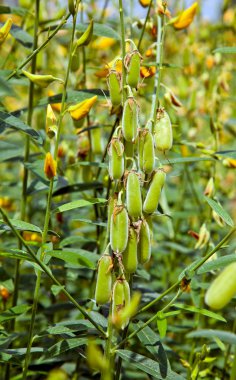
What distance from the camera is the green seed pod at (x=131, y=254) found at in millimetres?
968

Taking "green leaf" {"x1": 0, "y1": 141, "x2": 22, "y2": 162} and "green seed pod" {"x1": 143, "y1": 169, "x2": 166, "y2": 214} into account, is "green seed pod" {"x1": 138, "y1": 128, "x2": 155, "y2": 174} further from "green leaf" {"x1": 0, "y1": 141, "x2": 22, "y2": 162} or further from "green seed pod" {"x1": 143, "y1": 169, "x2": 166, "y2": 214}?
"green leaf" {"x1": 0, "y1": 141, "x2": 22, "y2": 162}

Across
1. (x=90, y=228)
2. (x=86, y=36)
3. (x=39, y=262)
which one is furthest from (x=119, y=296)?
(x=90, y=228)

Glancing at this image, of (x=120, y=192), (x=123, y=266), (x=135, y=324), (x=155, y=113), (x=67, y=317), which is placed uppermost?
(x=155, y=113)

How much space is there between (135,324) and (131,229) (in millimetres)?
246

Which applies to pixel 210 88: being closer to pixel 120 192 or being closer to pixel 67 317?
pixel 67 317

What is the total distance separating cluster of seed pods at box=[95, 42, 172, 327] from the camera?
3.13 ft

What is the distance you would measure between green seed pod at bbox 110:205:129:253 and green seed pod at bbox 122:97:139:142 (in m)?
0.13

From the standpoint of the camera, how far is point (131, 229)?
3.20 ft

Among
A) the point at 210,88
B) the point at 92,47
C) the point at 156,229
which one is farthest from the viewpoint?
the point at 210,88

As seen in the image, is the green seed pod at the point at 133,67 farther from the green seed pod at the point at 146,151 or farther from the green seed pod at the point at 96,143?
the green seed pod at the point at 96,143

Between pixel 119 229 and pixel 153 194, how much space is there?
0.32 feet

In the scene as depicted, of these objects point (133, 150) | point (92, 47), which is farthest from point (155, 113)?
point (92, 47)

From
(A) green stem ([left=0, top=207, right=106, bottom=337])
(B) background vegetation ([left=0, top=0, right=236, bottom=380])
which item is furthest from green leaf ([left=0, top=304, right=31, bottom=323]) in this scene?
(A) green stem ([left=0, top=207, right=106, bottom=337])

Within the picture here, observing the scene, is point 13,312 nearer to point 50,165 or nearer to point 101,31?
point 50,165
